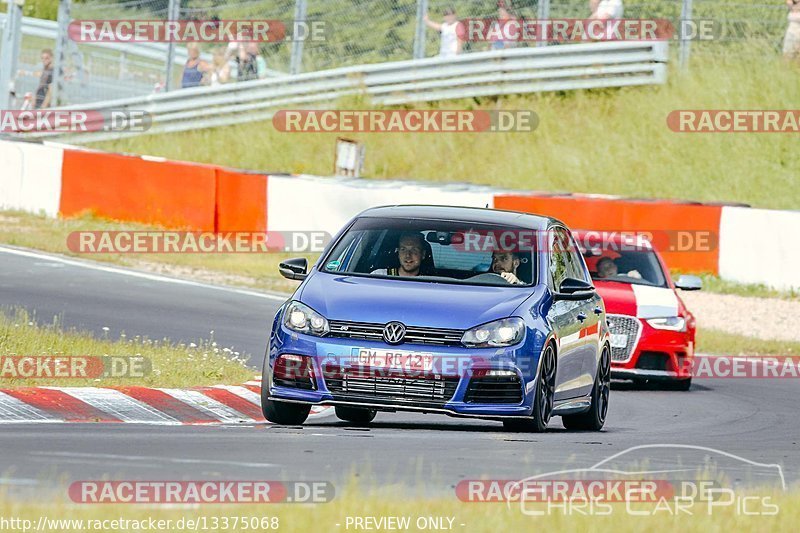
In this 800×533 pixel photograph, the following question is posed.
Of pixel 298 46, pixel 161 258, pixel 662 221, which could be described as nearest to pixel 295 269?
pixel 662 221

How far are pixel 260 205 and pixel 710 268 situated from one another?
6.29m

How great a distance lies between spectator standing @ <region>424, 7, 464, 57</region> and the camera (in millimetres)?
28156

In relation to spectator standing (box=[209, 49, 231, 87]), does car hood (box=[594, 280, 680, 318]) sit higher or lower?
lower

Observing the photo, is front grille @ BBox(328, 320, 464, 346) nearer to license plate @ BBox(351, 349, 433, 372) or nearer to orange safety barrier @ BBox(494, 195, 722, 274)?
license plate @ BBox(351, 349, 433, 372)

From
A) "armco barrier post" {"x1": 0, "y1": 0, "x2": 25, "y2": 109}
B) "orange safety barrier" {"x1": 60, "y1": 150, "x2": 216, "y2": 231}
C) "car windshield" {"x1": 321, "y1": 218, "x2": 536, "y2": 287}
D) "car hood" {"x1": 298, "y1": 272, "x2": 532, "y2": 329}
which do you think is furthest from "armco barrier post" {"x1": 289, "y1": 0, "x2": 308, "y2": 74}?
"car hood" {"x1": 298, "y1": 272, "x2": 532, "y2": 329}

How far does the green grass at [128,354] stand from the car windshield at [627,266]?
153 inches

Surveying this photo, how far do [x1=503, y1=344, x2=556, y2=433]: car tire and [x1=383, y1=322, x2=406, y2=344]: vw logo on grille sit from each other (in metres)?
0.87

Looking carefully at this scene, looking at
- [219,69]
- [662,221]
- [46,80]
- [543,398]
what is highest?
[219,69]

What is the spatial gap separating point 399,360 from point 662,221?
1260 centimetres

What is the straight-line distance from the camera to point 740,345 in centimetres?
1847

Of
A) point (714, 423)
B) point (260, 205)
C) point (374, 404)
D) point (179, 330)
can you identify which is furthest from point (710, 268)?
point (374, 404)

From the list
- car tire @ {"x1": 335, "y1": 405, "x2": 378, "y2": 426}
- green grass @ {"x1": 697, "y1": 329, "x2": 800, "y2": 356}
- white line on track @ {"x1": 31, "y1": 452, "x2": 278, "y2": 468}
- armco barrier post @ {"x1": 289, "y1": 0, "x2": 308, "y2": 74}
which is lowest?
car tire @ {"x1": 335, "y1": 405, "x2": 378, "y2": 426}

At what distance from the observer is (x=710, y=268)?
22031 millimetres

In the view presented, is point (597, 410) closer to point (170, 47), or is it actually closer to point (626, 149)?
point (626, 149)
